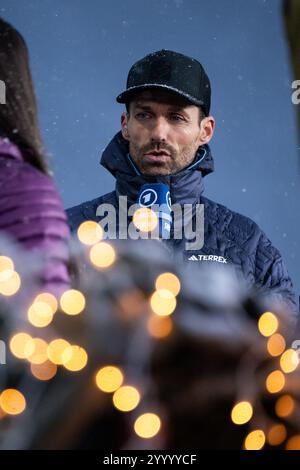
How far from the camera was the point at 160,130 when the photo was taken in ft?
14.0

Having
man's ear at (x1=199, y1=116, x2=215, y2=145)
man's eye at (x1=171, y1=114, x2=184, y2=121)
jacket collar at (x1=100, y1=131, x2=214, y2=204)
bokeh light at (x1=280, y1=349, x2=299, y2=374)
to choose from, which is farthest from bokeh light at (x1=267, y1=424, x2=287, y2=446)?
man's ear at (x1=199, y1=116, x2=215, y2=145)

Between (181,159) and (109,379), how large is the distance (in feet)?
10.2

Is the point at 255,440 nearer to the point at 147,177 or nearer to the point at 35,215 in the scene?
the point at 35,215

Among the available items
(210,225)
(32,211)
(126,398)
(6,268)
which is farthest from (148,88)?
(126,398)

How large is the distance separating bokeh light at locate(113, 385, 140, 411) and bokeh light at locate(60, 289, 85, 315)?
0.19 meters

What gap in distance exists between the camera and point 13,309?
145 cm

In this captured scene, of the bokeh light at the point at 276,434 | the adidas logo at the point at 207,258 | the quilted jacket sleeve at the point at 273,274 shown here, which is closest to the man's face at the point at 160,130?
the adidas logo at the point at 207,258

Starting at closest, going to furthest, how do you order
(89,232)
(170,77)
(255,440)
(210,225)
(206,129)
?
(255,440), (89,232), (170,77), (210,225), (206,129)

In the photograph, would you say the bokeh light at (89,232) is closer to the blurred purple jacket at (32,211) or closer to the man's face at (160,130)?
the blurred purple jacket at (32,211)

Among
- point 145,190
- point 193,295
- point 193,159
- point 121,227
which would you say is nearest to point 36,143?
point 193,295

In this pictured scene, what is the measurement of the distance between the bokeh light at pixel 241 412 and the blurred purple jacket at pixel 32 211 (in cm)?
52

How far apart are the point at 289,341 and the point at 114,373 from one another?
1.50 ft

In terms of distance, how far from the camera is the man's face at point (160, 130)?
4293mm
